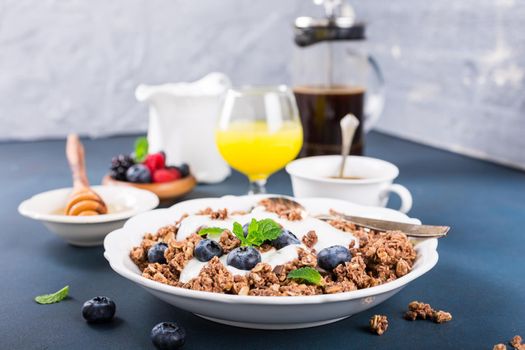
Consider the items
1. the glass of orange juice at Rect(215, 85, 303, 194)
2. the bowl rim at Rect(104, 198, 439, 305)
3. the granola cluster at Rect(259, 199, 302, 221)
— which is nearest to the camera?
the bowl rim at Rect(104, 198, 439, 305)

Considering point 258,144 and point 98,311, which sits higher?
point 258,144

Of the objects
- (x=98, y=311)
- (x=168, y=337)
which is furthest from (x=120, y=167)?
(x=168, y=337)

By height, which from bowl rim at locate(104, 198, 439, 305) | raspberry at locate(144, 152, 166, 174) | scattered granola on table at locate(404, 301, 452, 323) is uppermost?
bowl rim at locate(104, 198, 439, 305)

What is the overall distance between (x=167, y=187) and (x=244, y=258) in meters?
0.62

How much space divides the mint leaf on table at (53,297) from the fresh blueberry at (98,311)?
0.09m

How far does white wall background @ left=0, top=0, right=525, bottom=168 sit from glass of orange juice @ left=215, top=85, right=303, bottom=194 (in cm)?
77

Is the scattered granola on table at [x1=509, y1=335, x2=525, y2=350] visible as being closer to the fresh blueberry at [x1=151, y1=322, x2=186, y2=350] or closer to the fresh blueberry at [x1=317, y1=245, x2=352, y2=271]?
the fresh blueberry at [x1=317, y1=245, x2=352, y2=271]

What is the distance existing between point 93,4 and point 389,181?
1.50 metres

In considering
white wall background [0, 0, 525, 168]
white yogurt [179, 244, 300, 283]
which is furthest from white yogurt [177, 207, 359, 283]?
white wall background [0, 0, 525, 168]

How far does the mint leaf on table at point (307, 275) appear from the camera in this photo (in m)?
0.77

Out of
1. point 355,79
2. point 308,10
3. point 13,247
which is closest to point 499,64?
point 355,79

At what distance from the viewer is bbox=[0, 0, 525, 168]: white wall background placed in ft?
6.40

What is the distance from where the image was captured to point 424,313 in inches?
32.7

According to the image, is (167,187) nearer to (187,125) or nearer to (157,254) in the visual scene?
(187,125)
